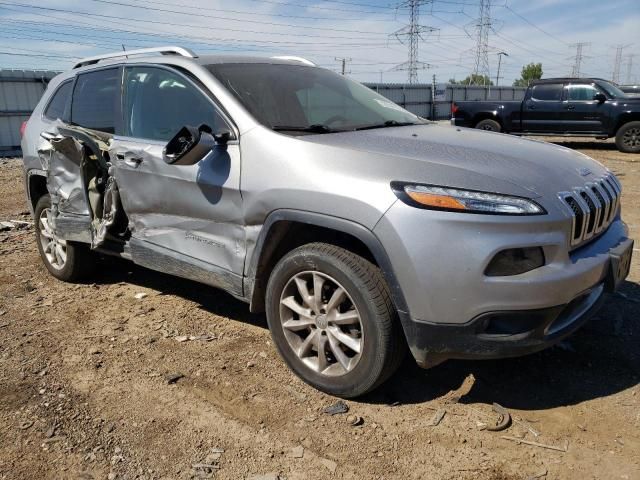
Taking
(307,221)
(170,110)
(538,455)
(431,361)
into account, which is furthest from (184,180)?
(538,455)

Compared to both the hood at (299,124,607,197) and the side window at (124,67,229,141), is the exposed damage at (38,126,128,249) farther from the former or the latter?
the hood at (299,124,607,197)

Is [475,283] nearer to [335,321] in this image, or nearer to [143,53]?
[335,321]

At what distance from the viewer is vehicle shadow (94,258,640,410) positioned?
290 cm

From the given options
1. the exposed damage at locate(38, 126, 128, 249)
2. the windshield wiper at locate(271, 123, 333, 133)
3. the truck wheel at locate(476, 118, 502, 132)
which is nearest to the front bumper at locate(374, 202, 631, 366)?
the windshield wiper at locate(271, 123, 333, 133)

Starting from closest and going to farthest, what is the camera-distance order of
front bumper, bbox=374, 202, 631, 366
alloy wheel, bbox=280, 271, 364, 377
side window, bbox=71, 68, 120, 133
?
front bumper, bbox=374, 202, 631, 366, alloy wheel, bbox=280, 271, 364, 377, side window, bbox=71, 68, 120, 133

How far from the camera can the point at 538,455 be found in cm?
245

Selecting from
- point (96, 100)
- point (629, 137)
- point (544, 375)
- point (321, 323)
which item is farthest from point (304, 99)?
point (629, 137)

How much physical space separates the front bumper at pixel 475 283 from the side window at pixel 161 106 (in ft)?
4.56

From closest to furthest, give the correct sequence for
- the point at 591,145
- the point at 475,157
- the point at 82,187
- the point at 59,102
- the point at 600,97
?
the point at 475,157, the point at 82,187, the point at 59,102, the point at 600,97, the point at 591,145

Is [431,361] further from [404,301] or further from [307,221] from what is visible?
[307,221]

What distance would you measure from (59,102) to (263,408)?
3.34 m

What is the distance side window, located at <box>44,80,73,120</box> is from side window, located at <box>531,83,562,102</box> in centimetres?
1262

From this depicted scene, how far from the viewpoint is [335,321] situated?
2771 millimetres

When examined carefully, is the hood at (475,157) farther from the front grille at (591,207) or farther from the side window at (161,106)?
the side window at (161,106)
